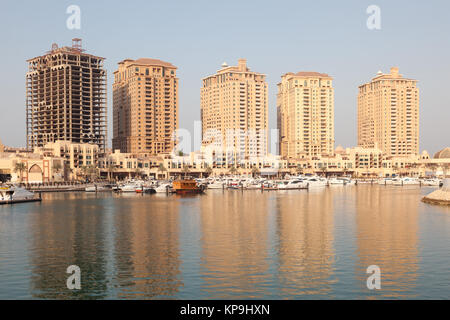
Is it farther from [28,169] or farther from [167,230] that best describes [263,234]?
[28,169]

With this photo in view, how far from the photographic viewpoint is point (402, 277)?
1547 inches

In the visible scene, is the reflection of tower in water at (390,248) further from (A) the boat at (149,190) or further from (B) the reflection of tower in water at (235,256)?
(A) the boat at (149,190)

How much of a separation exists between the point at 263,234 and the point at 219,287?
25.4 metres

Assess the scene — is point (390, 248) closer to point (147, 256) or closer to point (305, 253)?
point (305, 253)

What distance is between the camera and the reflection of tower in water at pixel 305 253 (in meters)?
37.1

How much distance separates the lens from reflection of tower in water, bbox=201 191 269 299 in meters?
36.2

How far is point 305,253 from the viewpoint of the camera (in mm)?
48906

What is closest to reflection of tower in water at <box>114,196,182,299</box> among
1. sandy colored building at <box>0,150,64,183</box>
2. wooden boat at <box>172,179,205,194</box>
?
wooden boat at <box>172,179,205,194</box>

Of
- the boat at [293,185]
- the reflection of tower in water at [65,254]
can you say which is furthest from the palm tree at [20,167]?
the reflection of tower in water at [65,254]

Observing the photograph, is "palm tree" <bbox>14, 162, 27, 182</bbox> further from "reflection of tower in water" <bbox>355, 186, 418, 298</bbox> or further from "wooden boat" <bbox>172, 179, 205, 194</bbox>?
"reflection of tower in water" <bbox>355, 186, 418, 298</bbox>

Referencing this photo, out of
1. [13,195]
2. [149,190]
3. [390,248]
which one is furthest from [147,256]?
[149,190]

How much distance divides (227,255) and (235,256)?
929 mm
